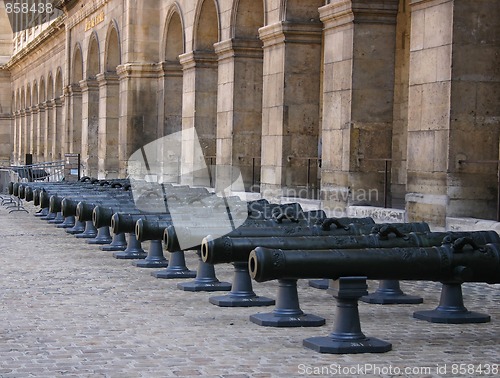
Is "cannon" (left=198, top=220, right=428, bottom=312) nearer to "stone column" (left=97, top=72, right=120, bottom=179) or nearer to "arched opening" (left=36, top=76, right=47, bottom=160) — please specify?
"stone column" (left=97, top=72, right=120, bottom=179)

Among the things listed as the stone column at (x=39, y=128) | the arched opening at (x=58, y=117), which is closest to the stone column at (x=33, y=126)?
the stone column at (x=39, y=128)

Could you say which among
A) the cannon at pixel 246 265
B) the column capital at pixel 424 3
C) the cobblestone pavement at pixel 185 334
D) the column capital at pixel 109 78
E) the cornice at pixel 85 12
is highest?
the cornice at pixel 85 12

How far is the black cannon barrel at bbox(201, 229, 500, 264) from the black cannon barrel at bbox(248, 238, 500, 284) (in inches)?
12.0

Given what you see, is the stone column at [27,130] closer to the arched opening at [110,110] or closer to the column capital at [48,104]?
the column capital at [48,104]

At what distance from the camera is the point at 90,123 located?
129 feet

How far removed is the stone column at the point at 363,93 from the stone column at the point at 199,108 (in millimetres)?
8535

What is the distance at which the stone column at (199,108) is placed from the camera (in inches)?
1043

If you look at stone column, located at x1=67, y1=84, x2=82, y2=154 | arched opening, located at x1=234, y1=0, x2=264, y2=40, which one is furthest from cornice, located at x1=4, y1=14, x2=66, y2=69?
arched opening, located at x1=234, y1=0, x2=264, y2=40

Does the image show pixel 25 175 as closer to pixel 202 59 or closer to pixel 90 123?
pixel 90 123

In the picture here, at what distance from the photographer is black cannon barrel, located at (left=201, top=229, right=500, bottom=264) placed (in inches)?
390

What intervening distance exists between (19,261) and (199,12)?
1128 centimetres

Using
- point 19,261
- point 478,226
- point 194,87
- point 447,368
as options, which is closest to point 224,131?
point 194,87

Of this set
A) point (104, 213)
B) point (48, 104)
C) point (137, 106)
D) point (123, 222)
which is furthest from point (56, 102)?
point (123, 222)

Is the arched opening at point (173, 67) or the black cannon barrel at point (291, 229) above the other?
the arched opening at point (173, 67)
